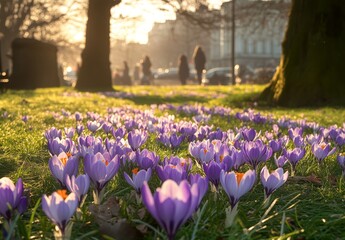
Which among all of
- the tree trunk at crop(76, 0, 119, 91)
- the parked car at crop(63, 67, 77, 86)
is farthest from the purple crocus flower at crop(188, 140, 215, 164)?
the parked car at crop(63, 67, 77, 86)

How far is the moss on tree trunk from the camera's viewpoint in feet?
59.2

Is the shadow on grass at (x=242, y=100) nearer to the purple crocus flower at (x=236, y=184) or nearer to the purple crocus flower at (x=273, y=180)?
the purple crocus flower at (x=273, y=180)

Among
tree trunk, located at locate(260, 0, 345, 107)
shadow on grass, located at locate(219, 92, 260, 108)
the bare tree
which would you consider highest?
the bare tree

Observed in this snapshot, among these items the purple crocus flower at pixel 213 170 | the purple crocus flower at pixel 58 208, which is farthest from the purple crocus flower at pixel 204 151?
the purple crocus flower at pixel 58 208

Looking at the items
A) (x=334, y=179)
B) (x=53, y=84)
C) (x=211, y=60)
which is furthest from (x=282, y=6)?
(x=211, y=60)

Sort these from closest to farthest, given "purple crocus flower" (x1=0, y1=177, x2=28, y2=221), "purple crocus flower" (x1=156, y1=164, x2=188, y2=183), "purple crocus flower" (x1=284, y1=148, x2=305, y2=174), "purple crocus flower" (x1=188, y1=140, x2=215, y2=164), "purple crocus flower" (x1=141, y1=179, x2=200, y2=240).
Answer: "purple crocus flower" (x1=141, y1=179, x2=200, y2=240), "purple crocus flower" (x1=0, y1=177, x2=28, y2=221), "purple crocus flower" (x1=156, y1=164, x2=188, y2=183), "purple crocus flower" (x1=188, y1=140, x2=215, y2=164), "purple crocus flower" (x1=284, y1=148, x2=305, y2=174)

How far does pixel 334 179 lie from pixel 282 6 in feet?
63.8

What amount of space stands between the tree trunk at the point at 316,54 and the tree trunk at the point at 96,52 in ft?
33.0

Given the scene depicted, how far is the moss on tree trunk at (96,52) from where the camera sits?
18031 millimetres

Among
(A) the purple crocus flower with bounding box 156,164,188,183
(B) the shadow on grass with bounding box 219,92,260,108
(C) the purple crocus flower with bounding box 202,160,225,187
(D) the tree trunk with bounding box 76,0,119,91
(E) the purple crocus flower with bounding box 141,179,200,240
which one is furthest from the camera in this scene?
(D) the tree trunk with bounding box 76,0,119,91

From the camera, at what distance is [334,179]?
2559 millimetres

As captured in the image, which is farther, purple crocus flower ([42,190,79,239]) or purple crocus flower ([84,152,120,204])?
purple crocus flower ([84,152,120,204])

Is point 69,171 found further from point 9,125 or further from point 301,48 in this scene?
point 301,48

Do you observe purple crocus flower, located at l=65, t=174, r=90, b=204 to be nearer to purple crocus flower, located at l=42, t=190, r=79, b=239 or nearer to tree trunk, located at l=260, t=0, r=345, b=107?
purple crocus flower, located at l=42, t=190, r=79, b=239
